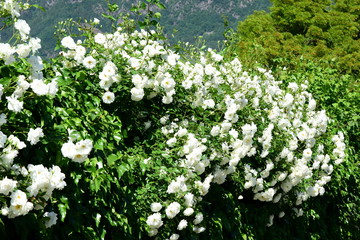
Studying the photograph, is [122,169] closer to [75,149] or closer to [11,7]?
[75,149]

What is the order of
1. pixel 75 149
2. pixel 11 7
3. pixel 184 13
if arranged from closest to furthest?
pixel 75 149
pixel 11 7
pixel 184 13

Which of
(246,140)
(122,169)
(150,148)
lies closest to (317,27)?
(246,140)

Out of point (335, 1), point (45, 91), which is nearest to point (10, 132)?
point (45, 91)

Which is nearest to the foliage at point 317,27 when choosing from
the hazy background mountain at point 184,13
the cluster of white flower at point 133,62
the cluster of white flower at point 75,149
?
the cluster of white flower at point 133,62

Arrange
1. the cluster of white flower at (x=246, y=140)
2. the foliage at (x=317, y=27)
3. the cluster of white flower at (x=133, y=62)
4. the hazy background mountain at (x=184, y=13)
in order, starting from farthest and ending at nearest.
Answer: the hazy background mountain at (x=184, y=13), the foliage at (x=317, y=27), the cluster of white flower at (x=246, y=140), the cluster of white flower at (x=133, y=62)

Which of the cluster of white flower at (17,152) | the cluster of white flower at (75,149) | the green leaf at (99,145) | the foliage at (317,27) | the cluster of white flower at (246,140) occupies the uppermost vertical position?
the cluster of white flower at (17,152)

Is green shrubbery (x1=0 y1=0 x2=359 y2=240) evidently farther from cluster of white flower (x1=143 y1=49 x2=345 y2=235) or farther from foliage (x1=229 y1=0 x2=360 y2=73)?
foliage (x1=229 y1=0 x2=360 y2=73)

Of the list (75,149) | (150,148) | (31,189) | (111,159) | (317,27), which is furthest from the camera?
(317,27)

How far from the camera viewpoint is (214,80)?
444 cm

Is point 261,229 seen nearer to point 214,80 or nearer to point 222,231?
point 222,231

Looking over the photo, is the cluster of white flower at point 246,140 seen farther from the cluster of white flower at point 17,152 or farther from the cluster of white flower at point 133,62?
the cluster of white flower at point 17,152

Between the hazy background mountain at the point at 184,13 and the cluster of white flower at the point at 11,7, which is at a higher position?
the cluster of white flower at the point at 11,7

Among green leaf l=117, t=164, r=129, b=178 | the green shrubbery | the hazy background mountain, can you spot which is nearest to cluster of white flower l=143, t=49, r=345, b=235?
the green shrubbery

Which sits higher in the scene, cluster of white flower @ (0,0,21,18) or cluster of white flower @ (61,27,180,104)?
cluster of white flower @ (0,0,21,18)
